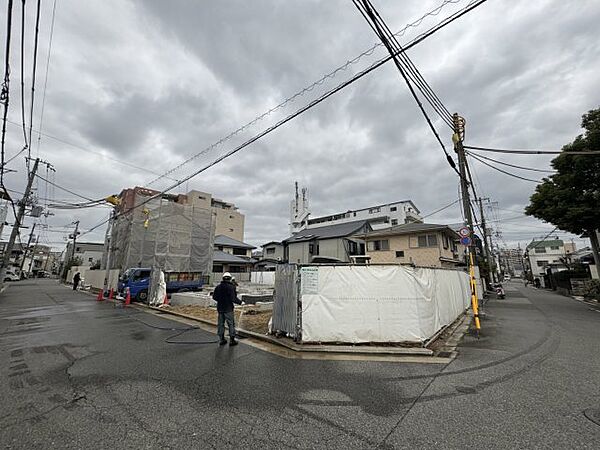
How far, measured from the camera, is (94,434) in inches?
106

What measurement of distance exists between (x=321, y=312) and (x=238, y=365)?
2.09 meters

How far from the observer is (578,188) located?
1316 cm

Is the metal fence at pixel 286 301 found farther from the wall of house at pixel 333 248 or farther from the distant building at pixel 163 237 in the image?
the wall of house at pixel 333 248

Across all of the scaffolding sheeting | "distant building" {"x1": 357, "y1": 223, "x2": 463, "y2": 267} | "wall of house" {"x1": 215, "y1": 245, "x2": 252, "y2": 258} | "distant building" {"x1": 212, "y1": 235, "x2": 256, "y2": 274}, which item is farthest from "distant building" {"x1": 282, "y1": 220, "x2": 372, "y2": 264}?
the scaffolding sheeting

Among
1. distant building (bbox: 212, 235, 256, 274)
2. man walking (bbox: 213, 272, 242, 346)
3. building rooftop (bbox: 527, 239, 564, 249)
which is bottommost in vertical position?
man walking (bbox: 213, 272, 242, 346)

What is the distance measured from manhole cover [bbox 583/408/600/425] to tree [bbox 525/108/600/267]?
1364 centimetres

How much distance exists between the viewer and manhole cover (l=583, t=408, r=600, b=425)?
9.46ft

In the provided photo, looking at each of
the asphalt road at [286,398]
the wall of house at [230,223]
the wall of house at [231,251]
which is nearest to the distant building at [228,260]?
the wall of house at [231,251]

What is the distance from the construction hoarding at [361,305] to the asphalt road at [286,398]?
937 millimetres

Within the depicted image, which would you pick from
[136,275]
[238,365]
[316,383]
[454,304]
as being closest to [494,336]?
[454,304]

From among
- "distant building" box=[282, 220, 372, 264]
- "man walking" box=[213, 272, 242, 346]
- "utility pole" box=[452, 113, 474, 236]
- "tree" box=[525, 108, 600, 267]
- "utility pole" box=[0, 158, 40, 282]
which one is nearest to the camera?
"man walking" box=[213, 272, 242, 346]

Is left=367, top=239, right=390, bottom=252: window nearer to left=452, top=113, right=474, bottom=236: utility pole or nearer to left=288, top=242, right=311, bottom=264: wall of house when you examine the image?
left=288, top=242, right=311, bottom=264: wall of house

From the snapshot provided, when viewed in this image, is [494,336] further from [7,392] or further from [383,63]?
[7,392]

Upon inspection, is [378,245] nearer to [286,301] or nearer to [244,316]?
[244,316]
